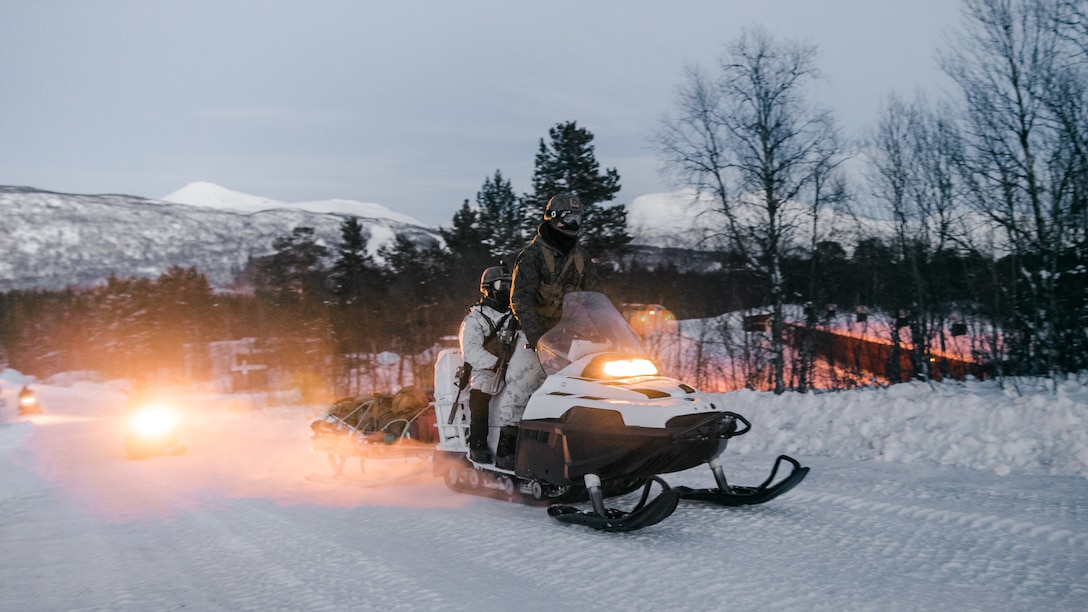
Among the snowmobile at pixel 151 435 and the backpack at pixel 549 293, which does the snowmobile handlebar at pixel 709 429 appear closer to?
the backpack at pixel 549 293

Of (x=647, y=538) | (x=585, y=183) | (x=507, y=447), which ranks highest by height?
(x=585, y=183)

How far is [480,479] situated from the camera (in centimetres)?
694

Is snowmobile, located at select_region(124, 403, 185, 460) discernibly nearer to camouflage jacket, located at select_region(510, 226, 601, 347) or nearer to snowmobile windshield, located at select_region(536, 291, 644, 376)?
camouflage jacket, located at select_region(510, 226, 601, 347)

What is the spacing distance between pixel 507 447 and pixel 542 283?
1.47 meters

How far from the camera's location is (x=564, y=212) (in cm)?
623

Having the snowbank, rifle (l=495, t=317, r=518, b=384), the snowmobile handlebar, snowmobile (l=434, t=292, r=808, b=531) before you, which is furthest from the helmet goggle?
the snowbank

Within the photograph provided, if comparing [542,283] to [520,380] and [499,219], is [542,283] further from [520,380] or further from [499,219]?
[499,219]

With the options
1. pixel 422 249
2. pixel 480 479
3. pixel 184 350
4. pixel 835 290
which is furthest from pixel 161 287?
pixel 480 479

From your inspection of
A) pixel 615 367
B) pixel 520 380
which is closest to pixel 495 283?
pixel 520 380

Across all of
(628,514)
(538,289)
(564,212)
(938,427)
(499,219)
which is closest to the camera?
(628,514)

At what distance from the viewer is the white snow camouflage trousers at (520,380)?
21.2ft

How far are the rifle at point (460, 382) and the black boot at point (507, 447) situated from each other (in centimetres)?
87

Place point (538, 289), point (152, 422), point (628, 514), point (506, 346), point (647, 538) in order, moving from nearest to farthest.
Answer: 1. point (647, 538)
2. point (628, 514)
3. point (538, 289)
4. point (506, 346)
5. point (152, 422)

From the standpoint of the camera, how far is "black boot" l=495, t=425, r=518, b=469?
6.39 m
